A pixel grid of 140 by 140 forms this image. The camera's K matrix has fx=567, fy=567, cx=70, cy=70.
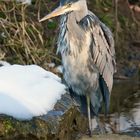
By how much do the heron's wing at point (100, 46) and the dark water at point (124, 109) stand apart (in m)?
0.70

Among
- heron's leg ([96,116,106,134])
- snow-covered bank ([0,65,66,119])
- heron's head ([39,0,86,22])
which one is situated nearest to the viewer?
snow-covered bank ([0,65,66,119])

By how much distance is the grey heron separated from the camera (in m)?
5.51

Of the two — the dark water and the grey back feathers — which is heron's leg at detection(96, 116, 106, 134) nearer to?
the dark water

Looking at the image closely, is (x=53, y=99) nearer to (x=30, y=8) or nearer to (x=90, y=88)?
(x=90, y=88)

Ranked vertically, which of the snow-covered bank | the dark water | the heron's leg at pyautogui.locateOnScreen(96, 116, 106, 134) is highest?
the snow-covered bank

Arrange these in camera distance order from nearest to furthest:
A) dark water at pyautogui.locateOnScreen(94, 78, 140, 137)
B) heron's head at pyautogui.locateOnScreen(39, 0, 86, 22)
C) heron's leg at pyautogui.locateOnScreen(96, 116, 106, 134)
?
heron's head at pyautogui.locateOnScreen(39, 0, 86, 22), heron's leg at pyautogui.locateOnScreen(96, 116, 106, 134), dark water at pyautogui.locateOnScreen(94, 78, 140, 137)

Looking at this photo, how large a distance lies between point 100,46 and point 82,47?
182 mm

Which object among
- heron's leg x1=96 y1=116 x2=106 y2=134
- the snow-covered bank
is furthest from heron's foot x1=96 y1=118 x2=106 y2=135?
the snow-covered bank

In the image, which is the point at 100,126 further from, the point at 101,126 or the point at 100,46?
the point at 100,46

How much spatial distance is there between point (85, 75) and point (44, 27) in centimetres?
554

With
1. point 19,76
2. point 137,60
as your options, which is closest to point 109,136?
point 19,76

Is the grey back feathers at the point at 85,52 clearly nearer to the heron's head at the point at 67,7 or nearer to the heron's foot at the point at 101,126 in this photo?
the heron's head at the point at 67,7

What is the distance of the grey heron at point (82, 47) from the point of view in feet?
18.1

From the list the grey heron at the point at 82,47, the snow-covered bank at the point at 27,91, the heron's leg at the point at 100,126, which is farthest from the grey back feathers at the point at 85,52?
the heron's leg at the point at 100,126
